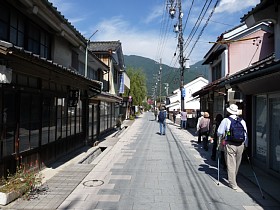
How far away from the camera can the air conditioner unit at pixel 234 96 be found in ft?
32.3

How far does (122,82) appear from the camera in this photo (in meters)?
29.9

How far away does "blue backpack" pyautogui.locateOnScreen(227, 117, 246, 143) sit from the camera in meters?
6.70

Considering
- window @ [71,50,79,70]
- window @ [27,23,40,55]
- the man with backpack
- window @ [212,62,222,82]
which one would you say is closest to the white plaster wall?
window @ [71,50,79,70]

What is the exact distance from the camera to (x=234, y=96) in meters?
9.91

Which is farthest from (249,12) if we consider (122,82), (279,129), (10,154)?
(122,82)

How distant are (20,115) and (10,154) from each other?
39.8 inches

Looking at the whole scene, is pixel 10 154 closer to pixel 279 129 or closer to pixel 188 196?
pixel 188 196

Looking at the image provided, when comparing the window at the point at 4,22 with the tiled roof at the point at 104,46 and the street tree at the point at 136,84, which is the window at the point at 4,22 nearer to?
the tiled roof at the point at 104,46

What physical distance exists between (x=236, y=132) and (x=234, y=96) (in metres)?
3.49

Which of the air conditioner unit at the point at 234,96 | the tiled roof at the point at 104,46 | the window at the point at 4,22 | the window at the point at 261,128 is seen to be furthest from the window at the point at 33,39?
the tiled roof at the point at 104,46

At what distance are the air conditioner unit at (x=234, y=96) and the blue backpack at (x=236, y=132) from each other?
10.2 feet

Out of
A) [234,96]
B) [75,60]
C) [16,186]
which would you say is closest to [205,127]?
[234,96]

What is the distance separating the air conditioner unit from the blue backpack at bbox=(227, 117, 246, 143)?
3121mm

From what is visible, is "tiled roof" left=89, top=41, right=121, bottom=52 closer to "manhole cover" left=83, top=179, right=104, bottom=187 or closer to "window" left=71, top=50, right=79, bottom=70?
"window" left=71, top=50, right=79, bottom=70
